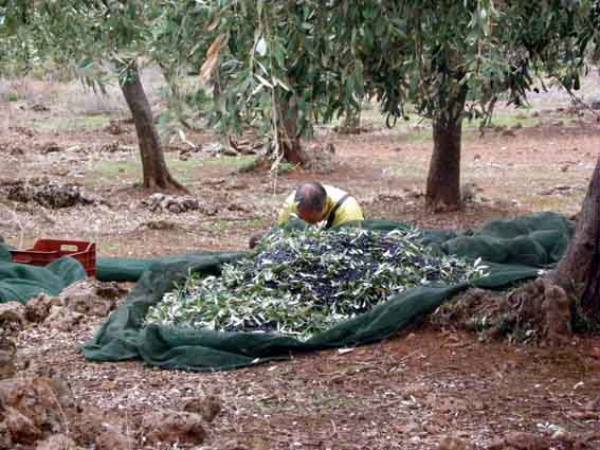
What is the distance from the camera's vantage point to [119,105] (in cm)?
2709

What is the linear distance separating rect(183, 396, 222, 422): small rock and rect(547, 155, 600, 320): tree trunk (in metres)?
1.94

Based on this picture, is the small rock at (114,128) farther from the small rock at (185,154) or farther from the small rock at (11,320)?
the small rock at (11,320)

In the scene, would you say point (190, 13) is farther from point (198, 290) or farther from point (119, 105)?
point (119, 105)

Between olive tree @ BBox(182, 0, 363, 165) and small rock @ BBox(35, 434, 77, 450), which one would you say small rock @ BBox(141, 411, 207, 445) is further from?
olive tree @ BBox(182, 0, 363, 165)

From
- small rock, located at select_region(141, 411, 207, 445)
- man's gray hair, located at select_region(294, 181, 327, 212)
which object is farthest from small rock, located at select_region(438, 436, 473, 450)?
man's gray hair, located at select_region(294, 181, 327, 212)

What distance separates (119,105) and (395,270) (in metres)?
21.1

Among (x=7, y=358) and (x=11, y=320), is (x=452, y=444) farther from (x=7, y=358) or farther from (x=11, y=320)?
(x=11, y=320)

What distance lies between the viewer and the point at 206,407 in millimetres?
4828

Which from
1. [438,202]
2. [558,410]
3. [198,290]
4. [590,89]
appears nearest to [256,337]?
[198,290]

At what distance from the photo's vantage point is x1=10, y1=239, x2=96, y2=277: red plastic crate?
29.5 feet

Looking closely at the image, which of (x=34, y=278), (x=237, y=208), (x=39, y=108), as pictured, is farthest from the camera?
(x=39, y=108)

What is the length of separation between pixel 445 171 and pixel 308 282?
22.2 ft

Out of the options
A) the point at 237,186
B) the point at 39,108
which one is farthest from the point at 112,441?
the point at 39,108

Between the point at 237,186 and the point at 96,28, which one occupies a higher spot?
the point at 96,28
